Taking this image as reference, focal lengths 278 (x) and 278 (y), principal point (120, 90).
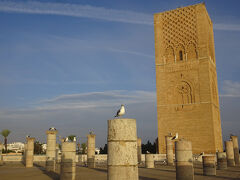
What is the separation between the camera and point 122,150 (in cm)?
462

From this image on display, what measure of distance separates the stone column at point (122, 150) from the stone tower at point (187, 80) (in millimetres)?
20925

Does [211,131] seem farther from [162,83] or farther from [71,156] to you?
[71,156]

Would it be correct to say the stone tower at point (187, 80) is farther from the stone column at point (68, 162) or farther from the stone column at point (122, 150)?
the stone column at point (122, 150)

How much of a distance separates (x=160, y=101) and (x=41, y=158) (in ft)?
40.6

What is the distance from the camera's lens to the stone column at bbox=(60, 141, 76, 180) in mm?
10070

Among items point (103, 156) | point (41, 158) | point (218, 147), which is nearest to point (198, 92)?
point (218, 147)

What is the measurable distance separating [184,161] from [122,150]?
18.5 feet

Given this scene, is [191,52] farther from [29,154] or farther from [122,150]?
[122,150]

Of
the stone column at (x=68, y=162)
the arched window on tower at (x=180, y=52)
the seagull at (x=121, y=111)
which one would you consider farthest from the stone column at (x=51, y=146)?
the arched window on tower at (x=180, y=52)

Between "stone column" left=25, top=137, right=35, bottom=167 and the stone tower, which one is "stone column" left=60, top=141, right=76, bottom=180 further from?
the stone tower

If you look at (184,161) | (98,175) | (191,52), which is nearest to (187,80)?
(191,52)

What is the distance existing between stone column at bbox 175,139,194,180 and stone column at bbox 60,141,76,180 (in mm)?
3792

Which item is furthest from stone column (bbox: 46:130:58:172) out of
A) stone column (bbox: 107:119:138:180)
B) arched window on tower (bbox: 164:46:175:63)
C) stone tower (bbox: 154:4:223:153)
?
arched window on tower (bbox: 164:46:175:63)

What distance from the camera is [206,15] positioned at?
26.7m
